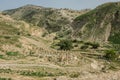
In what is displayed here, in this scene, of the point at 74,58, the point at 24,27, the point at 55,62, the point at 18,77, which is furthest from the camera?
the point at 24,27

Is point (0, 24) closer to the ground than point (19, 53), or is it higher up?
higher up

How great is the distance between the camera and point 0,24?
11250 cm

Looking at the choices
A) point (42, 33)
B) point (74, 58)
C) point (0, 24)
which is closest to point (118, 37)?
point (42, 33)

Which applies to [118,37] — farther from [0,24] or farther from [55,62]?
[55,62]

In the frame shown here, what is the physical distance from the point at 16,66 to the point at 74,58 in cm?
2076

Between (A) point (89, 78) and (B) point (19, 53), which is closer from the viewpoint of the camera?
(A) point (89, 78)

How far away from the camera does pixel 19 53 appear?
68.1m

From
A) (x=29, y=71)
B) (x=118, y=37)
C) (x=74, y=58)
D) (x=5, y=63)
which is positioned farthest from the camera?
(x=118, y=37)

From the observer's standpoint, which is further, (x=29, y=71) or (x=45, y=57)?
(x=45, y=57)

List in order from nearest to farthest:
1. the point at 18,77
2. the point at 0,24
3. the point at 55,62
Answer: the point at 18,77, the point at 55,62, the point at 0,24

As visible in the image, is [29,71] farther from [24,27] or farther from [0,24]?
[24,27]

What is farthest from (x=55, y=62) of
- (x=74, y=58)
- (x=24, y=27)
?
(x=24, y=27)

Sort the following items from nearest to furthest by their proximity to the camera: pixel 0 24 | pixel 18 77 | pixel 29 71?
pixel 18 77
pixel 29 71
pixel 0 24

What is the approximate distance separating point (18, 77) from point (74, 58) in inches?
1115
